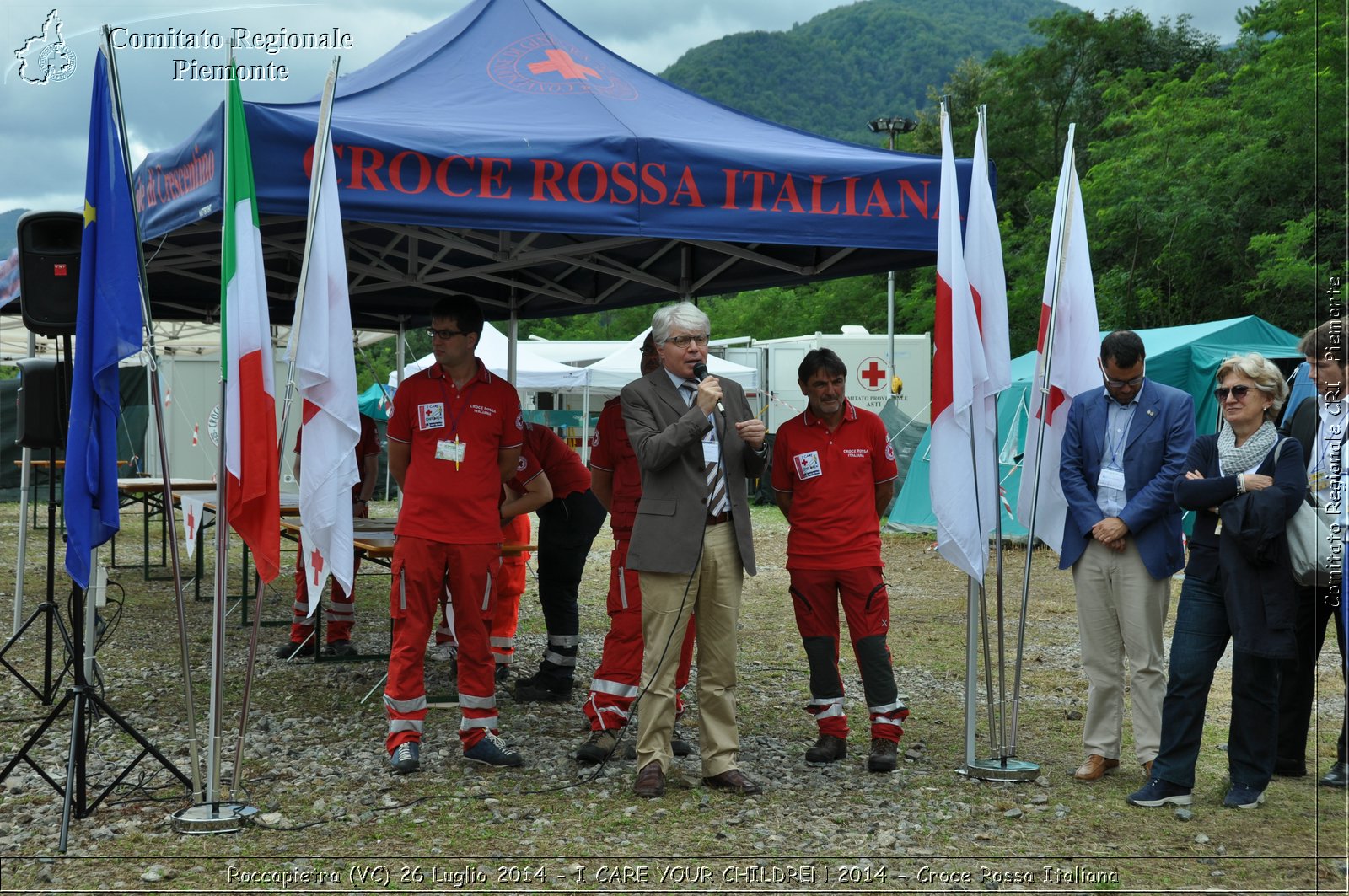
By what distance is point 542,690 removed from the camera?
21.5 ft

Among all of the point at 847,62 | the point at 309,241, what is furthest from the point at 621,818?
the point at 847,62

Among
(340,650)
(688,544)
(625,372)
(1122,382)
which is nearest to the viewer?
(688,544)

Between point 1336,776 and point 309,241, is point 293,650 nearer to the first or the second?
point 309,241

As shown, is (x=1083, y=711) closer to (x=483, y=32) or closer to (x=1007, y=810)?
(x=1007, y=810)

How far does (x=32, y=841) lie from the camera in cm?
417

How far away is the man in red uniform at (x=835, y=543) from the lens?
513 centimetres

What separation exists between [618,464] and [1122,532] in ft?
6.94

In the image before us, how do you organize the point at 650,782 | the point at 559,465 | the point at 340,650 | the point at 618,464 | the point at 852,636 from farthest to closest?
the point at 340,650 < the point at 559,465 < the point at 618,464 < the point at 852,636 < the point at 650,782

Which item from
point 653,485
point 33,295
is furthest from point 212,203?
point 653,485

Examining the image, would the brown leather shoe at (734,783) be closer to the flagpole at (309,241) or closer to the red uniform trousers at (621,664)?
the red uniform trousers at (621,664)

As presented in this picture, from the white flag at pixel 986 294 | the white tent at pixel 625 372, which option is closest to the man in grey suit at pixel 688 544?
the white flag at pixel 986 294

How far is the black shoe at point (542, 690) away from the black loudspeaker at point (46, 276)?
2.94 metres

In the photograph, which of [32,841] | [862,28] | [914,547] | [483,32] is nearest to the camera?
[32,841]

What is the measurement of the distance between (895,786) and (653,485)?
1.60 meters
